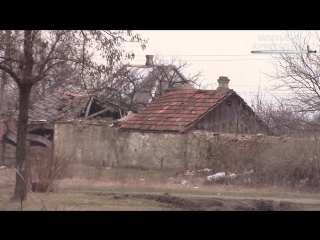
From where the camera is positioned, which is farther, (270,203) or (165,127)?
(165,127)

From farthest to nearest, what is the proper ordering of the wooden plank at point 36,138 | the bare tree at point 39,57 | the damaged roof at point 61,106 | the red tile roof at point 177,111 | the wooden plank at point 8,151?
the damaged roof at point 61,106, the wooden plank at point 8,151, the wooden plank at point 36,138, the red tile roof at point 177,111, the bare tree at point 39,57

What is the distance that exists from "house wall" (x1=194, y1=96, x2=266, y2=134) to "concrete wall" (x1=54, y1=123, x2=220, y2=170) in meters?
1.81

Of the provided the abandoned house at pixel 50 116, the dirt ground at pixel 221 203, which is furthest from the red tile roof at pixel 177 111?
the dirt ground at pixel 221 203

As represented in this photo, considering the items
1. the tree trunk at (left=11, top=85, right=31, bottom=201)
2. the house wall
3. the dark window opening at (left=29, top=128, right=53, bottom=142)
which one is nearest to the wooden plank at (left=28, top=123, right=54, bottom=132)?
the dark window opening at (left=29, top=128, right=53, bottom=142)

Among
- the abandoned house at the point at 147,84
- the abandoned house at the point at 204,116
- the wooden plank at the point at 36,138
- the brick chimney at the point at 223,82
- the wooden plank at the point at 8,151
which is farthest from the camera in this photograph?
the abandoned house at the point at 147,84

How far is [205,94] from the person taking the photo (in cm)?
3331

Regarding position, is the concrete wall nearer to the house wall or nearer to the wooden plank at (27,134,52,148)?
the wooden plank at (27,134,52,148)

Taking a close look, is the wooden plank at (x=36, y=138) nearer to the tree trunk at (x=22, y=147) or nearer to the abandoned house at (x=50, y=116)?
the abandoned house at (x=50, y=116)

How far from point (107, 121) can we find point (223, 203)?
16681mm

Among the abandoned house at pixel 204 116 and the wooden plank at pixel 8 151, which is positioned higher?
the abandoned house at pixel 204 116

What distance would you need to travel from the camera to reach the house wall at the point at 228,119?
1232 inches
